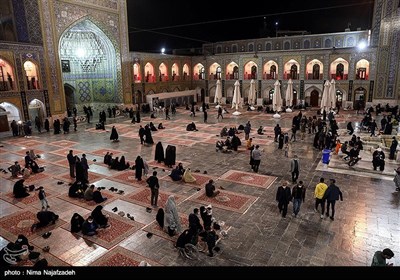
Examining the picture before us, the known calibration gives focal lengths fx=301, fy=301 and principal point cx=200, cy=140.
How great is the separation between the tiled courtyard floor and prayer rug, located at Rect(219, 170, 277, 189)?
0.12ft

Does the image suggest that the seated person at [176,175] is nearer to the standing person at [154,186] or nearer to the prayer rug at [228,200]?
the prayer rug at [228,200]

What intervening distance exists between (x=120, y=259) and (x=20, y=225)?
3.56m

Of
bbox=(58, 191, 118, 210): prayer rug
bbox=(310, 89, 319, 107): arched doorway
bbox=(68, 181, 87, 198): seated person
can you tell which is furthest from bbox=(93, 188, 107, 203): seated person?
bbox=(310, 89, 319, 107): arched doorway

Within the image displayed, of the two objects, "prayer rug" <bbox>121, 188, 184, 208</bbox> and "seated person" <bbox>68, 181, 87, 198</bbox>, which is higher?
"seated person" <bbox>68, 181, 87, 198</bbox>

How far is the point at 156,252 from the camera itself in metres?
6.86

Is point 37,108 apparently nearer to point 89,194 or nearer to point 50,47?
point 50,47

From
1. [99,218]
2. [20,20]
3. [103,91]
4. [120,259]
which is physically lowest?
[120,259]

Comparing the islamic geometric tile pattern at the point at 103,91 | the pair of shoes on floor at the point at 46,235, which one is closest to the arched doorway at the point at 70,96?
the islamic geometric tile pattern at the point at 103,91

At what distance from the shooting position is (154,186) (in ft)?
29.7

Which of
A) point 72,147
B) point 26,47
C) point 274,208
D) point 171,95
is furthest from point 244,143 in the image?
point 171,95

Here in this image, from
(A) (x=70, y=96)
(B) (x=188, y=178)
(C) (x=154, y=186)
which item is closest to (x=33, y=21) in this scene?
(A) (x=70, y=96)

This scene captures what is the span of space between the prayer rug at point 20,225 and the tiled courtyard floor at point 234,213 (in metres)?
0.03

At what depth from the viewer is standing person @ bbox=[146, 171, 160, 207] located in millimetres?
9017

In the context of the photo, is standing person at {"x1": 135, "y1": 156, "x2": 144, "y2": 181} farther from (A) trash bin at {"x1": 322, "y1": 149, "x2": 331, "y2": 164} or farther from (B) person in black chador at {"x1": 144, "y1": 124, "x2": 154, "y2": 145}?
(A) trash bin at {"x1": 322, "y1": 149, "x2": 331, "y2": 164}
